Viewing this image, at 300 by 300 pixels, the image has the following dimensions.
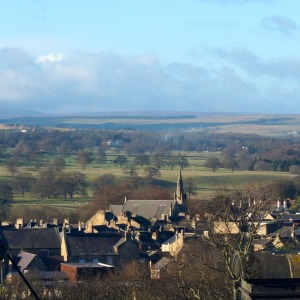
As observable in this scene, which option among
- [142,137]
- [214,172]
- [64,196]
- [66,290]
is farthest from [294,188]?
[142,137]

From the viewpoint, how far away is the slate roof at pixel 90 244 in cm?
4772

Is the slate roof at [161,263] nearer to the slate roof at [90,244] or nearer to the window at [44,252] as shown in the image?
the slate roof at [90,244]

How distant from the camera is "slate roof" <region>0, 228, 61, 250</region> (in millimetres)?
50244

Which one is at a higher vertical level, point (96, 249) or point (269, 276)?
point (269, 276)

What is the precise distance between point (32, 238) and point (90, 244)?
3.81m

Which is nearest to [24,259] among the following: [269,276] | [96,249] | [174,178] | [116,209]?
[96,249]

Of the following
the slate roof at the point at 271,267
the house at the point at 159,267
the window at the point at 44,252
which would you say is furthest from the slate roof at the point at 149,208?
A: the slate roof at the point at 271,267

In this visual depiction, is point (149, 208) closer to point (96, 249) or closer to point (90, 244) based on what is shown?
point (90, 244)

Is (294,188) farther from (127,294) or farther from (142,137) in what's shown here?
(142,137)

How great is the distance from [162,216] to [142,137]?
422 ft

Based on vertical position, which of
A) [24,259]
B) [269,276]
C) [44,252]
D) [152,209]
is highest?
[269,276]

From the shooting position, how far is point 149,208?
7050cm

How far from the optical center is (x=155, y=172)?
108 metres

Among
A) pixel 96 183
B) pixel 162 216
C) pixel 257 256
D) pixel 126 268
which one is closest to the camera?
pixel 257 256
